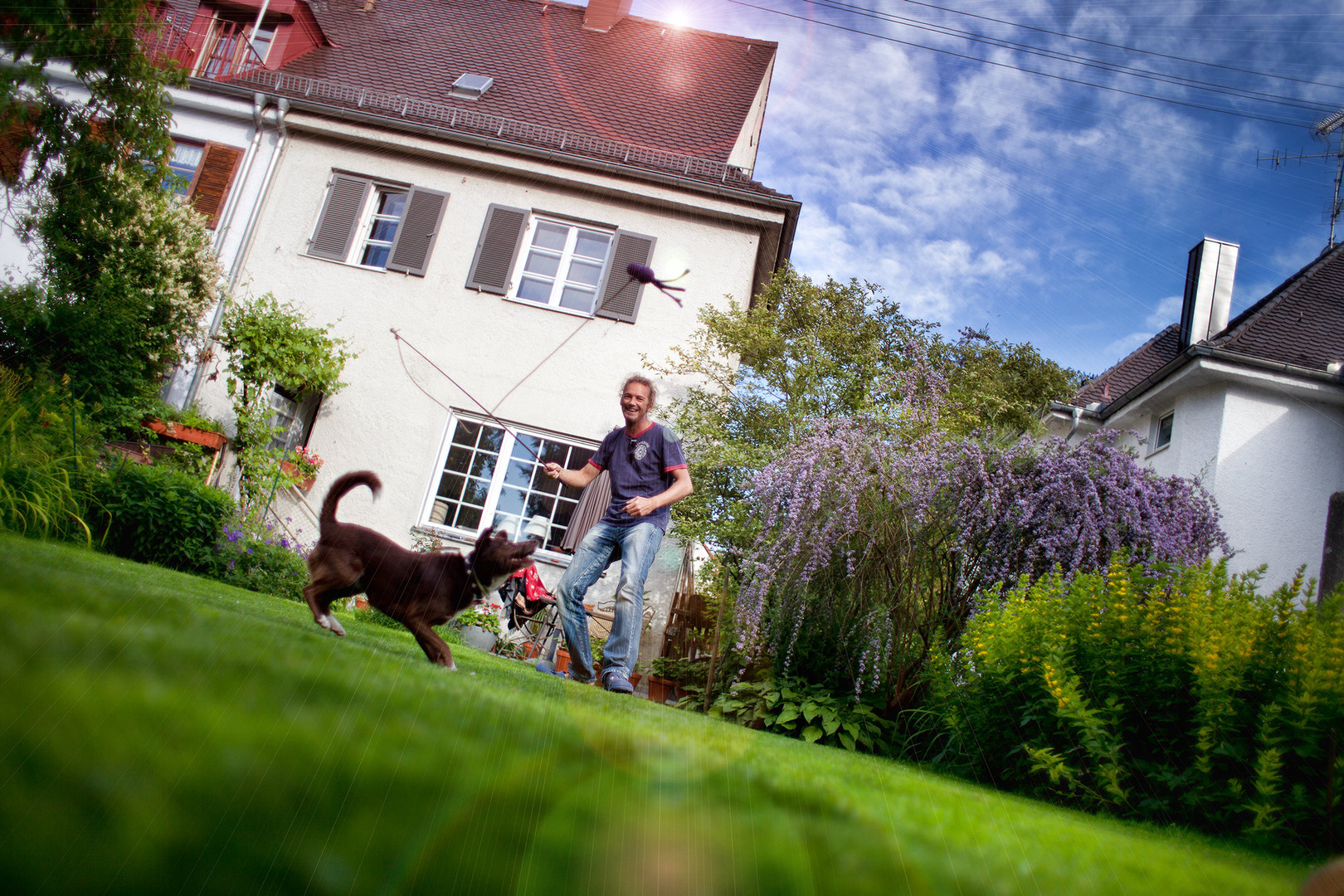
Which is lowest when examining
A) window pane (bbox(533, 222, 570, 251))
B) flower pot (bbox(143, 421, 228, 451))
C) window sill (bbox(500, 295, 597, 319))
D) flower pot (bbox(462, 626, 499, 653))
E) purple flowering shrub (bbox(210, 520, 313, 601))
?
flower pot (bbox(462, 626, 499, 653))

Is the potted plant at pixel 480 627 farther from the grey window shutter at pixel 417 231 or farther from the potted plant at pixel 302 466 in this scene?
the grey window shutter at pixel 417 231

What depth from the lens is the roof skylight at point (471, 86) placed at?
46.0 feet

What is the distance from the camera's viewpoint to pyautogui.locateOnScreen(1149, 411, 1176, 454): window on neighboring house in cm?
1579

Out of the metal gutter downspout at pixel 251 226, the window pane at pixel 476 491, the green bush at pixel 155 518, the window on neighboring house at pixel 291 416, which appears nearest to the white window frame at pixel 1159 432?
the window pane at pixel 476 491

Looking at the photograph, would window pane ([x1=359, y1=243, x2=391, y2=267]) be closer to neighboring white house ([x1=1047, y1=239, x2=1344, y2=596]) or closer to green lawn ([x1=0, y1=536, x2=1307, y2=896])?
neighboring white house ([x1=1047, y1=239, x2=1344, y2=596])

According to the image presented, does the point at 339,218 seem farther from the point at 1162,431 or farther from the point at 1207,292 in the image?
the point at 1207,292

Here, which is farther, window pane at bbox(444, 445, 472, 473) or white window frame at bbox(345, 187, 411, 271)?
white window frame at bbox(345, 187, 411, 271)

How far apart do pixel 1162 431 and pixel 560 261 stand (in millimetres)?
12305

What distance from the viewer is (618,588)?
516 cm

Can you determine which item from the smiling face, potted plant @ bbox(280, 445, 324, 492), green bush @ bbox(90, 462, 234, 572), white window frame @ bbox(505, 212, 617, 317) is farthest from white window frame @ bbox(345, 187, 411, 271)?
the smiling face

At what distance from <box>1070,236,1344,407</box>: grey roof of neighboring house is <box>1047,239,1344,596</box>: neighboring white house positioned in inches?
1.1

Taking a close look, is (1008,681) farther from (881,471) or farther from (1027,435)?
(1027,435)

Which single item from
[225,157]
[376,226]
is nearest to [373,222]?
[376,226]

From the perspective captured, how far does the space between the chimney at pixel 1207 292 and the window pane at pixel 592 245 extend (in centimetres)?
1132
